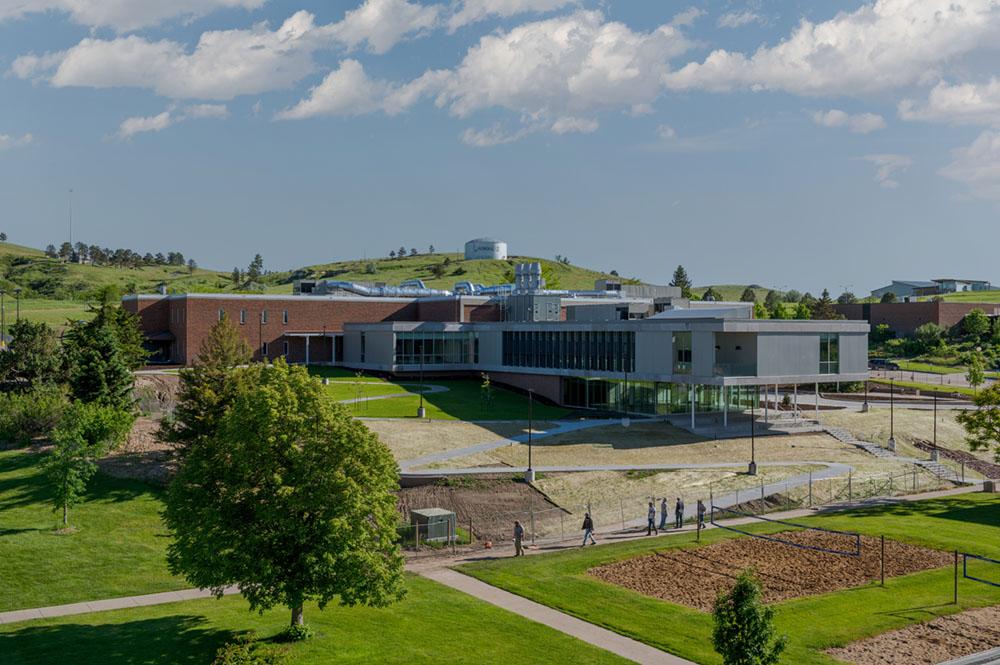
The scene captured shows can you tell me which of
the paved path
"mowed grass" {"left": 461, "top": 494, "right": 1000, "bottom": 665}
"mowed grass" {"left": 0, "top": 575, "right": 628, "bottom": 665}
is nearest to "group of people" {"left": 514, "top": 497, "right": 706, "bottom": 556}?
"mowed grass" {"left": 461, "top": 494, "right": 1000, "bottom": 665}

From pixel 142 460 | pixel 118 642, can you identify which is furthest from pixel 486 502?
pixel 118 642

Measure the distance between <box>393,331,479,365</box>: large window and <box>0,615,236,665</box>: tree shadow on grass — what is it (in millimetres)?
60598

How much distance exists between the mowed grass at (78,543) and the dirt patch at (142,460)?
0.92m

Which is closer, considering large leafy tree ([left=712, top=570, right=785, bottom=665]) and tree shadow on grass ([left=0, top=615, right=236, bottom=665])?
large leafy tree ([left=712, top=570, right=785, bottom=665])

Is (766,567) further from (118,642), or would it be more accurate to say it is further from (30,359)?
(30,359)

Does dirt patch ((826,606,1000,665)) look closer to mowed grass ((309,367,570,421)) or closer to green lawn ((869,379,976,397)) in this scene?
mowed grass ((309,367,570,421))

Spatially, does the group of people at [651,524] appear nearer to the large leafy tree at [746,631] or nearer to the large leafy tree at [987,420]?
the large leafy tree at [746,631]

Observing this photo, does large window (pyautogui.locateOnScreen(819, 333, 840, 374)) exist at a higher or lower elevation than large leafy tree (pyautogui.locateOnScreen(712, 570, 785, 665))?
higher

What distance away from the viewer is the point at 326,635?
1112 inches

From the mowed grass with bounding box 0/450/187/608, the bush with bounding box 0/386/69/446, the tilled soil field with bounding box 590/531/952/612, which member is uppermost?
the bush with bounding box 0/386/69/446

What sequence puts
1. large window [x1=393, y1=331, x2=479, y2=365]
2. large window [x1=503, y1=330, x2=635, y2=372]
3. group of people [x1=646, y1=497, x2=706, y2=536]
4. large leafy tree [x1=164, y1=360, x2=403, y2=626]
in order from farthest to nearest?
1. large window [x1=393, y1=331, x2=479, y2=365]
2. large window [x1=503, y1=330, x2=635, y2=372]
3. group of people [x1=646, y1=497, x2=706, y2=536]
4. large leafy tree [x1=164, y1=360, x2=403, y2=626]

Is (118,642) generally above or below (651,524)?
below

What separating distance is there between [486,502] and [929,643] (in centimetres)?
2585

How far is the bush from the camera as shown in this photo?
189 ft
